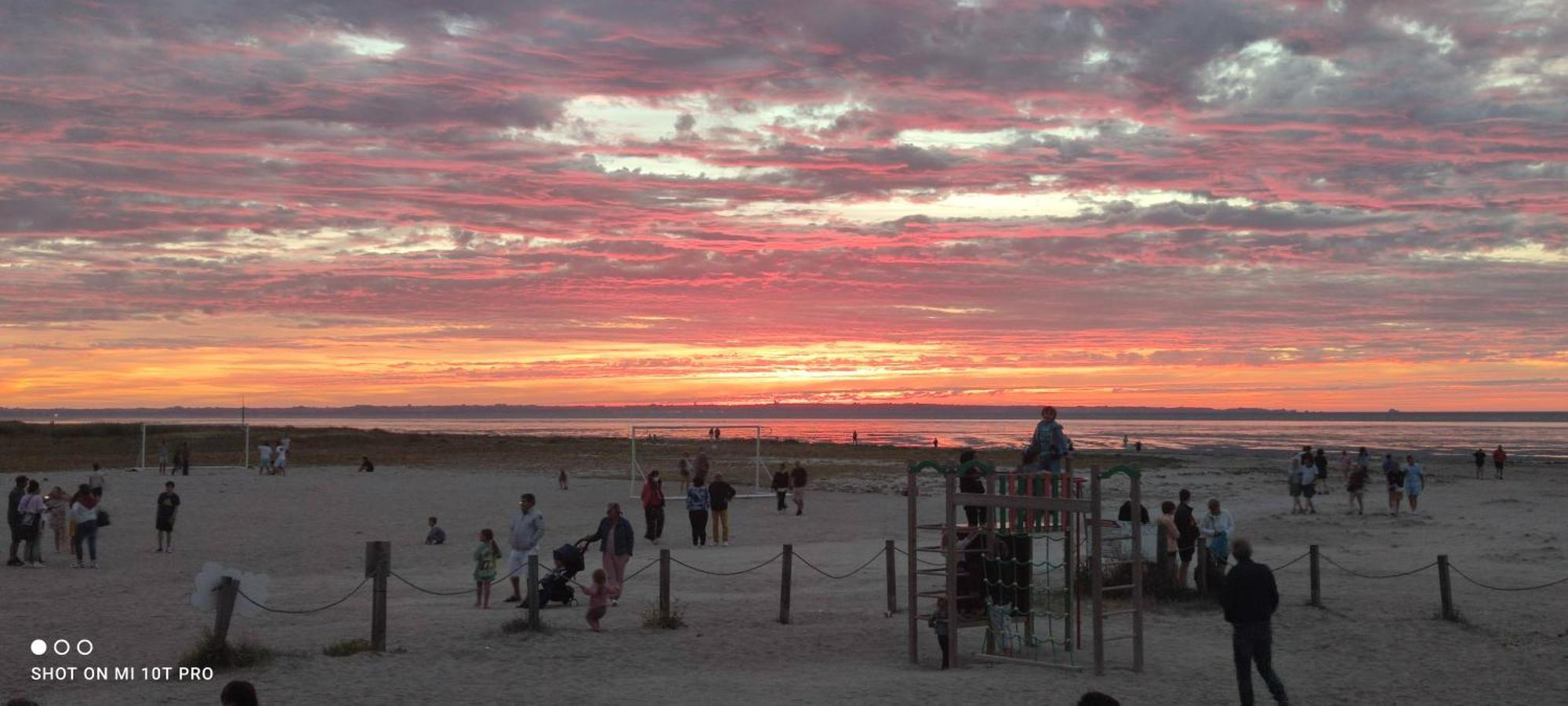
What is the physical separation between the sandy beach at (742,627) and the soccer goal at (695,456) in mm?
10069

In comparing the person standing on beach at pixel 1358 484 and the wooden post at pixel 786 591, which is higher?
the person standing on beach at pixel 1358 484

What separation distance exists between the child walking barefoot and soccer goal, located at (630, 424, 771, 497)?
22.5 meters

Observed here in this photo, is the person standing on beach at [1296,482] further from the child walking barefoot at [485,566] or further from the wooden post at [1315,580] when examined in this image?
the child walking barefoot at [485,566]

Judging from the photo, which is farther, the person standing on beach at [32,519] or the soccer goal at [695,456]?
the soccer goal at [695,456]

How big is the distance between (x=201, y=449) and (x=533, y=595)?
74070 millimetres

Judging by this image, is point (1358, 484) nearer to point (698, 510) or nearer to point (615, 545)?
point (698, 510)

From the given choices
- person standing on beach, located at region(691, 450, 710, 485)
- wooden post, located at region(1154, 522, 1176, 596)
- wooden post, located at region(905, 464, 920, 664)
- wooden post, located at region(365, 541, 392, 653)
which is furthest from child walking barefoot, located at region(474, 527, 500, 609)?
person standing on beach, located at region(691, 450, 710, 485)

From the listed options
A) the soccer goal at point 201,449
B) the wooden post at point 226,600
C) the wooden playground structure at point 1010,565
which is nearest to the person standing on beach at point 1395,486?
the wooden playground structure at point 1010,565

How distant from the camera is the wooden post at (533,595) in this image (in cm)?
1619

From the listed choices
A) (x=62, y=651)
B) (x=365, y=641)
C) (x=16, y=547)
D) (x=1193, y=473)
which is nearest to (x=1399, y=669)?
(x=365, y=641)

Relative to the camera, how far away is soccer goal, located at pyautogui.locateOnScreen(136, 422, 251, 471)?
2370 inches

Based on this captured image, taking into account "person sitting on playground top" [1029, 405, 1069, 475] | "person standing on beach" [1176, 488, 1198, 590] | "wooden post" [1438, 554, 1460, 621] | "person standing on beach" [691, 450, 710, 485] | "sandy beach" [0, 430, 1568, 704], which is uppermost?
"person sitting on playground top" [1029, 405, 1069, 475]

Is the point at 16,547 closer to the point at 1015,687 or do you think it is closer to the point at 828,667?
the point at 828,667

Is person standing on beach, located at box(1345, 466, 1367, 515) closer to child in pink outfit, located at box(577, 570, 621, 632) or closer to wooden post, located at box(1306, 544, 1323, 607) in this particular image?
wooden post, located at box(1306, 544, 1323, 607)
